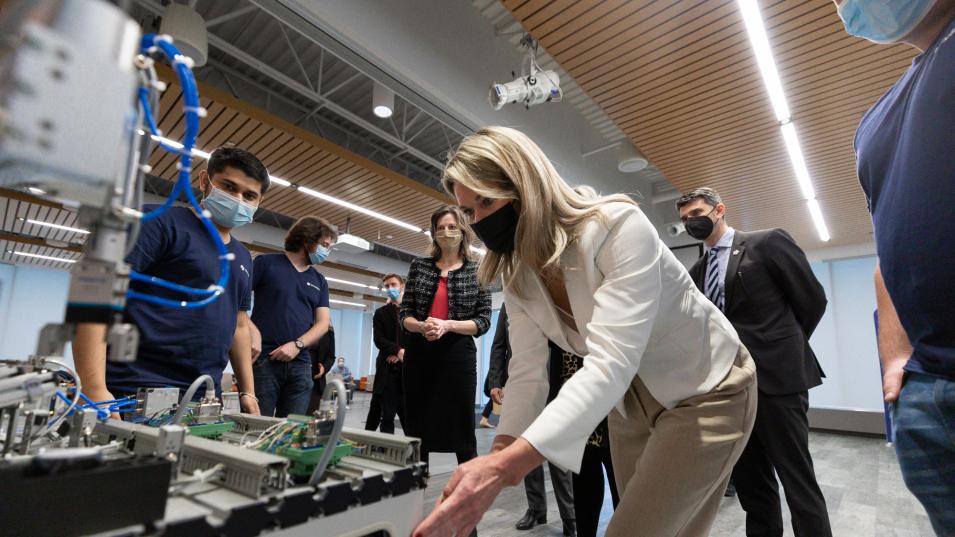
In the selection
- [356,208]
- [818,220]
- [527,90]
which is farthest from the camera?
[356,208]

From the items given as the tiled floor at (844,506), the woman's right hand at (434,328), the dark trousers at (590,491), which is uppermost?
the woman's right hand at (434,328)

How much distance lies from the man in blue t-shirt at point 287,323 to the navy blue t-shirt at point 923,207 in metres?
2.10

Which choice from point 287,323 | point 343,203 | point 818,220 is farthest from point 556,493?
point 818,220

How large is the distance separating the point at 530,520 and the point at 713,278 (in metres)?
1.48

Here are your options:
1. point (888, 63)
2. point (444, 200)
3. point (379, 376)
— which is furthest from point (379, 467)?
point (444, 200)

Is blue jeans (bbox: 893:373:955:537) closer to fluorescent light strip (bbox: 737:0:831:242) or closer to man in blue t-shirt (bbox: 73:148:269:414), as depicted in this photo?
man in blue t-shirt (bbox: 73:148:269:414)

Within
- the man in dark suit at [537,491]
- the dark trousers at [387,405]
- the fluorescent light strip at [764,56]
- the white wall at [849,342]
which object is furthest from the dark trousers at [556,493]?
the white wall at [849,342]

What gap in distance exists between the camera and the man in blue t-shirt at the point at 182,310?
117 cm

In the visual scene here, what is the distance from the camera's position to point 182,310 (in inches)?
49.9

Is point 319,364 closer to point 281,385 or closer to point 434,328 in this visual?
point 281,385

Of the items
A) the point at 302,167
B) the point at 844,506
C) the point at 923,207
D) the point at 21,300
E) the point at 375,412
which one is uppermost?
the point at 302,167

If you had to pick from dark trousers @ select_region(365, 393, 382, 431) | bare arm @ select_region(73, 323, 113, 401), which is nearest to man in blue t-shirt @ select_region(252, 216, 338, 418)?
dark trousers @ select_region(365, 393, 382, 431)

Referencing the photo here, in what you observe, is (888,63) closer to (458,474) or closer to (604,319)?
(604,319)

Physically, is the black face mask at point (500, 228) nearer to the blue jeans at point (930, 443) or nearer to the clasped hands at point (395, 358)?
the blue jeans at point (930, 443)
